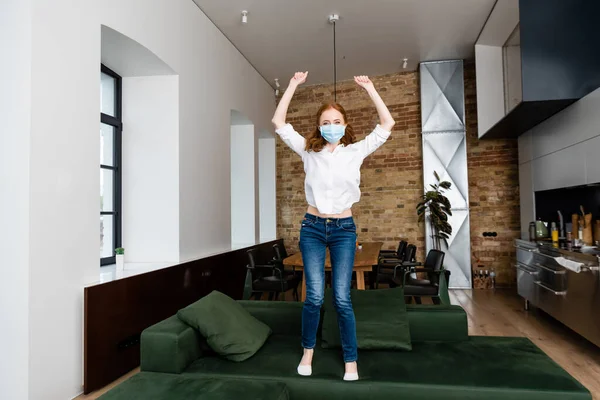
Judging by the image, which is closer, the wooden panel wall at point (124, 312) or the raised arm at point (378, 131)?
the raised arm at point (378, 131)

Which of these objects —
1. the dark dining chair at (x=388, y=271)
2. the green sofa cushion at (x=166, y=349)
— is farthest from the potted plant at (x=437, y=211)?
the green sofa cushion at (x=166, y=349)

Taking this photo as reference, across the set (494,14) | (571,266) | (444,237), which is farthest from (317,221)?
(444,237)

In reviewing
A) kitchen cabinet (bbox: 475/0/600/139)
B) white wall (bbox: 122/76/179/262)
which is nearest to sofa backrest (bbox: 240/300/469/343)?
white wall (bbox: 122/76/179/262)

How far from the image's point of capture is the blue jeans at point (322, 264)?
7.77ft

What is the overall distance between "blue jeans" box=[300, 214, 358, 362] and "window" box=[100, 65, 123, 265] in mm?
2605

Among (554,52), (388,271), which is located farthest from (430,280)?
(554,52)

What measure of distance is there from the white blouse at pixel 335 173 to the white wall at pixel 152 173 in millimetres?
2258

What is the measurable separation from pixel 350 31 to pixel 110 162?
11.9ft

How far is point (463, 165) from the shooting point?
6.98 metres

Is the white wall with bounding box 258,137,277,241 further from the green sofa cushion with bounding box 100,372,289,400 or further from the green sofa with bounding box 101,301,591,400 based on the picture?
the green sofa cushion with bounding box 100,372,289,400

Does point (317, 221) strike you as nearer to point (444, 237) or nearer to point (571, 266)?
point (571, 266)

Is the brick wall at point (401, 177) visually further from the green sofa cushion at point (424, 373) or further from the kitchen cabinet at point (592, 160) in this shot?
the green sofa cushion at point (424, 373)

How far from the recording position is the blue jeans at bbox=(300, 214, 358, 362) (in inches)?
93.3

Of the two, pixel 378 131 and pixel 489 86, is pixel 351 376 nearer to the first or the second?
pixel 378 131
